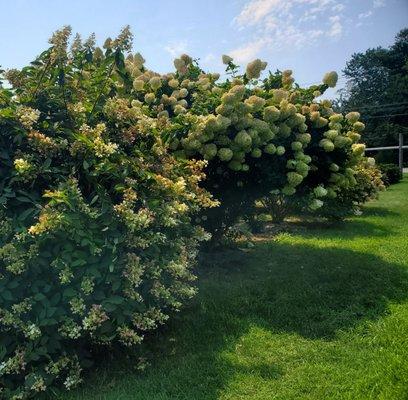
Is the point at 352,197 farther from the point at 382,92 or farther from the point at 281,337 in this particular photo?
the point at 382,92

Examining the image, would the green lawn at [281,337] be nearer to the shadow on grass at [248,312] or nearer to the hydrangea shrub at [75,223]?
the shadow on grass at [248,312]

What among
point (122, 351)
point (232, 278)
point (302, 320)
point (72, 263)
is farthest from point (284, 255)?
point (72, 263)

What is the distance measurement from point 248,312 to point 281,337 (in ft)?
1.88

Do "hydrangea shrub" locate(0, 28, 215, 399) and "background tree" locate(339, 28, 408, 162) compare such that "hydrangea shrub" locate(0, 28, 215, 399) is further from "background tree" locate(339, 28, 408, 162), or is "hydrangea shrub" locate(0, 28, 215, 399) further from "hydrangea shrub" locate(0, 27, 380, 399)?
"background tree" locate(339, 28, 408, 162)

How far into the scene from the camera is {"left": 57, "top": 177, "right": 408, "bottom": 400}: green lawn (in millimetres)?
3148

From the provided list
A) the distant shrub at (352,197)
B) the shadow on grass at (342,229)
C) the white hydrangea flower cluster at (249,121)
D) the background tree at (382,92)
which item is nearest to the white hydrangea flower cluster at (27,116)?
the white hydrangea flower cluster at (249,121)

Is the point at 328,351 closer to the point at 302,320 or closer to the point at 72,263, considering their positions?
the point at 302,320

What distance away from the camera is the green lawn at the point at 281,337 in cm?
315

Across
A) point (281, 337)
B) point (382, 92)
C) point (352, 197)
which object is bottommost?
point (281, 337)

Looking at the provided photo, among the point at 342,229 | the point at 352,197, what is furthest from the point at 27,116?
the point at 352,197

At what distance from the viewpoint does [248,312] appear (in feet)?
14.7

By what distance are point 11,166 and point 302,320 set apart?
9.07ft

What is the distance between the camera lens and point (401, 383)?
123 inches

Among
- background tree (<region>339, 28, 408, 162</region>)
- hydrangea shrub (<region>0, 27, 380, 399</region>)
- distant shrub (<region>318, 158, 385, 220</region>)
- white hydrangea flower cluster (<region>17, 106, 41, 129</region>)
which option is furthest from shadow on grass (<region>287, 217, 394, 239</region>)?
background tree (<region>339, 28, 408, 162</region>)
